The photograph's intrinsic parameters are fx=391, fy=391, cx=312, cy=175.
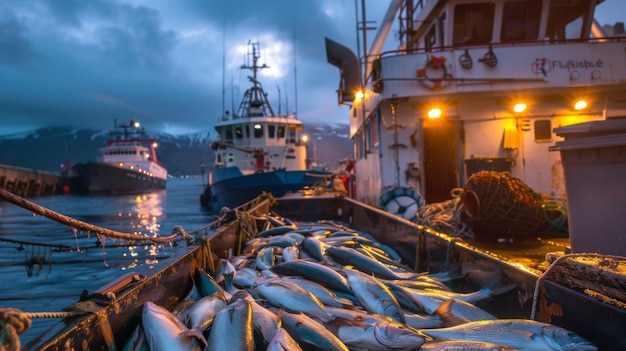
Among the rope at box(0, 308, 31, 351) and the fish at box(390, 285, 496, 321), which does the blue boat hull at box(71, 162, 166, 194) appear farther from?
the rope at box(0, 308, 31, 351)

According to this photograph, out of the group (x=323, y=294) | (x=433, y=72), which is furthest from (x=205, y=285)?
(x=433, y=72)

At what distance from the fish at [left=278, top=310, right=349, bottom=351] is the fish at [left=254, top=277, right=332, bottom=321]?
0.22 meters

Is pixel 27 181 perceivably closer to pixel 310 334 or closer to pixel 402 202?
pixel 402 202

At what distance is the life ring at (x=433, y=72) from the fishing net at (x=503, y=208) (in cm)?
317

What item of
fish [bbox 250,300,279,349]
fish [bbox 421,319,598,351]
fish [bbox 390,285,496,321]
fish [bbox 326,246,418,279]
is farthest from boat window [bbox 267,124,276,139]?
fish [bbox 421,319,598,351]

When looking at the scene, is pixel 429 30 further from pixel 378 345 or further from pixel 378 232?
pixel 378 345

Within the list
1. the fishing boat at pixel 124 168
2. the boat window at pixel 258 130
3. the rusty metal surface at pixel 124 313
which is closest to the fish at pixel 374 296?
the rusty metal surface at pixel 124 313

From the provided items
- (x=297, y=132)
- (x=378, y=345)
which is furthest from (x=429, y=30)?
(x=297, y=132)

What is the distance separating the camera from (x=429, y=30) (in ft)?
41.3

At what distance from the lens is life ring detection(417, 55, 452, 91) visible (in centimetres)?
A: 980

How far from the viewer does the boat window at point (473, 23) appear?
10594 millimetres

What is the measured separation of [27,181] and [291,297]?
1649 inches

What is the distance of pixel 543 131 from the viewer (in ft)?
34.1

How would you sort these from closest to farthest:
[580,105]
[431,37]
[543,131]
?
1. [580,105]
2. [543,131]
3. [431,37]
